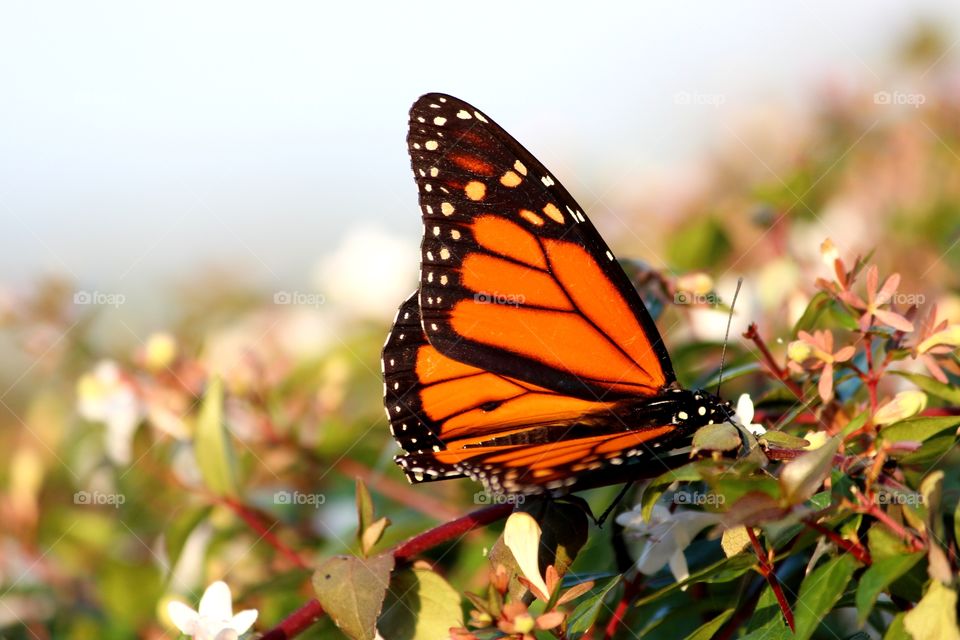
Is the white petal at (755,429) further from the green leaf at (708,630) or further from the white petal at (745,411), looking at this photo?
the green leaf at (708,630)

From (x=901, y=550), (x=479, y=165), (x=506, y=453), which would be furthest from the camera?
(x=479, y=165)

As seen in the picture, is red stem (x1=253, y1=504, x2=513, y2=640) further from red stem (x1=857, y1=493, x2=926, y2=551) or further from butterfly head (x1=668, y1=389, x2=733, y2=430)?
red stem (x1=857, y1=493, x2=926, y2=551)

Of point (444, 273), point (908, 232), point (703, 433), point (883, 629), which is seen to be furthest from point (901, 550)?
point (908, 232)

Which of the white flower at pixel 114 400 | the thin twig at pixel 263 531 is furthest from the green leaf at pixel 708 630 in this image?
the white flower at pixel 114 400

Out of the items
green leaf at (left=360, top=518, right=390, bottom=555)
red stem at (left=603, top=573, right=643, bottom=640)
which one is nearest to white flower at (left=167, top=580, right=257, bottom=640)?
green leaf at (left=360, top=518, right=390, bottom=555)

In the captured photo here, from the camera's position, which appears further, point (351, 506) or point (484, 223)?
→ point (351, 506)

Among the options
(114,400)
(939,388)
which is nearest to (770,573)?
(939,388)

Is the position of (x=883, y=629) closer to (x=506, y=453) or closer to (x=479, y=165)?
(x=506, y=453)
